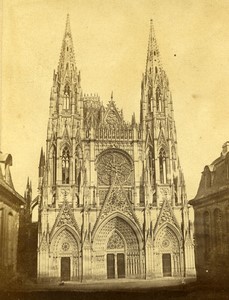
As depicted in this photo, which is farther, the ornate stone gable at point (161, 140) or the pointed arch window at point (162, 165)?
the ornate stone gable at point (161, 140)

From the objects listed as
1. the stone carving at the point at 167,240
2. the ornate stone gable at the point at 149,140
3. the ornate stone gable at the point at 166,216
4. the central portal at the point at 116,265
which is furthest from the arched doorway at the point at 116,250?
the ornate stone gable at the point at 149,140

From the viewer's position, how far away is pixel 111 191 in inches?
774

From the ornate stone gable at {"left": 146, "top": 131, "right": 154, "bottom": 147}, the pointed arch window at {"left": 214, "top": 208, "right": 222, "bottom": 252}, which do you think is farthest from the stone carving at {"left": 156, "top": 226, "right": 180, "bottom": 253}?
the pointed arch window at {"left": 214, "top": 208, "right": 222, "bottom": 252}

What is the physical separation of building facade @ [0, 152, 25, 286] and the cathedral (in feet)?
18.1

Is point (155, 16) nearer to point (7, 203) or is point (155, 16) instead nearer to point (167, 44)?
point (167, 44)

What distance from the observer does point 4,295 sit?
9.55 meters

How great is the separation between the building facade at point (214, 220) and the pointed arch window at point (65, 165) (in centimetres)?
742

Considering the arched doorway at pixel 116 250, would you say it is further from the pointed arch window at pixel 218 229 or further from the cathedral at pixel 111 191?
the pointed arch window at pixel 218 229

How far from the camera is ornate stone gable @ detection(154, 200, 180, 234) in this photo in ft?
64.1

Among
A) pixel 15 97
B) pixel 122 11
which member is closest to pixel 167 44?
pixel 122 11

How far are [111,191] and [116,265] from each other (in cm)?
361

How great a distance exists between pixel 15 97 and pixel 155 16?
15.3ft

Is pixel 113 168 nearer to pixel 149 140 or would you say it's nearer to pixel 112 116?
pixel 149 140

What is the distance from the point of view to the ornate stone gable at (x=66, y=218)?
19.0 m
